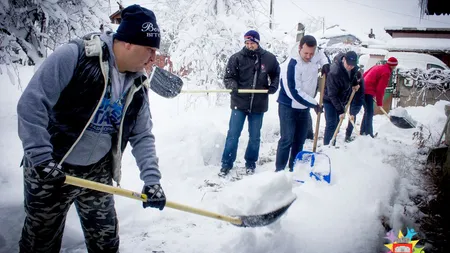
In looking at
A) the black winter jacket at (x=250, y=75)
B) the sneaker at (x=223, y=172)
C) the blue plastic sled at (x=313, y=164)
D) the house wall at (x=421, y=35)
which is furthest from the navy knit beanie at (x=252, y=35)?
the house wall at (x=421, y=35)

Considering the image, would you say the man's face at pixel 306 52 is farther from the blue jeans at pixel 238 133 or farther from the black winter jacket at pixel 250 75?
the blue jeans at pixel 238 133

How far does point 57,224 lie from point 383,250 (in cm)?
259

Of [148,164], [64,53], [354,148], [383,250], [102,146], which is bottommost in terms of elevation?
[383,250]

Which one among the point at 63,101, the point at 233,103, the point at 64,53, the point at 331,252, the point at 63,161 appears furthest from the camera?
the point at 233,103

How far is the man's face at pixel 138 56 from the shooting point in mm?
1640

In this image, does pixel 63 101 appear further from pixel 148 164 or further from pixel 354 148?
pixel 354 148

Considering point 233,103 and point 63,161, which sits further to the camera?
point 233,103

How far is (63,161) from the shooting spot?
1729 mm

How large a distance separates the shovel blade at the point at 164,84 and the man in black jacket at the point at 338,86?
2.81 meters

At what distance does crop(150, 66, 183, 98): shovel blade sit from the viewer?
456 centimetres

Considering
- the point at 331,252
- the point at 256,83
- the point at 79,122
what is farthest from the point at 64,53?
the point at 256,83

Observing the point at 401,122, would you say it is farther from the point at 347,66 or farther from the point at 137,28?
the point at 137,28

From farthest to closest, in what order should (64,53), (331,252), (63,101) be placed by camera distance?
(331,252)
(63,101)
(64,53)

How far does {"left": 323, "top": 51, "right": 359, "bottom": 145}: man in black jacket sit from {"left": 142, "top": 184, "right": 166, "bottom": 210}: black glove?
4212 millimetres
